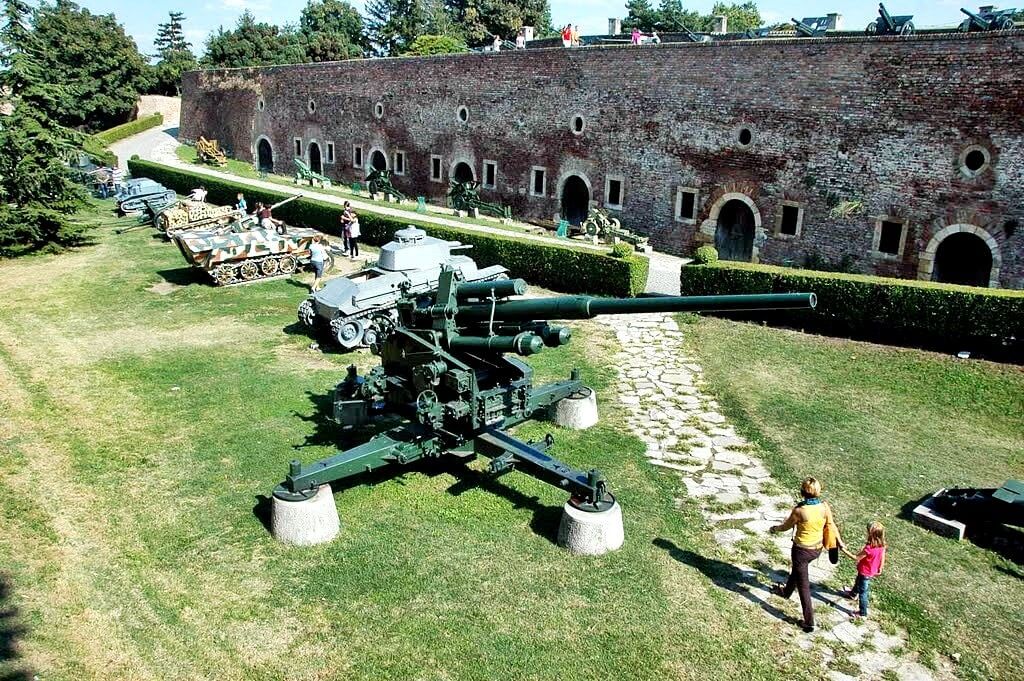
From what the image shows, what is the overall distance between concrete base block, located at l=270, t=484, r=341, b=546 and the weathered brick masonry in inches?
593

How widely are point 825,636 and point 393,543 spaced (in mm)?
3684

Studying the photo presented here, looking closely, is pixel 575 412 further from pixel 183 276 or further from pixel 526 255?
pixel 183 276

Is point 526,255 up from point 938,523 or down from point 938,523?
up

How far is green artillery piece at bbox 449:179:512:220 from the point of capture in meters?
26.2

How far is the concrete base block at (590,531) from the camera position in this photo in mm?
6840

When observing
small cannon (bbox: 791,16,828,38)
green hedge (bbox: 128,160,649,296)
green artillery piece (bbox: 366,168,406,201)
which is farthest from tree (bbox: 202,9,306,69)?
small cannon (bbox: 791,16,828,38)

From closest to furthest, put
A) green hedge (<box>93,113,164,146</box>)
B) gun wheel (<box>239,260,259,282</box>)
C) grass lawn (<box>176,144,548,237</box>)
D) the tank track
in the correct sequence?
the tank track
gun wheel (<box>239,260,259,282</box>)
grass lawn (<box>176,144,548,237</box>)
green hedge (<box>93,113,164,146</box>)

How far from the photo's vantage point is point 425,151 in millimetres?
29141

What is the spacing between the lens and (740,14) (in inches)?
2805

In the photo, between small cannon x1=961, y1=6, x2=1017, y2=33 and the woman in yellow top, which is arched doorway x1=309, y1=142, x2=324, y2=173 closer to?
small cannon x1=961, y1=6, x2=1017, y2=33

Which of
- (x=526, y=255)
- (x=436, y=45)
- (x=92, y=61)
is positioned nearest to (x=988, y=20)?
(x=526, y=255)

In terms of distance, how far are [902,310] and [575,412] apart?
671cm

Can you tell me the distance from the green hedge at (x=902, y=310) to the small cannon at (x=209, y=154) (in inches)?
1180

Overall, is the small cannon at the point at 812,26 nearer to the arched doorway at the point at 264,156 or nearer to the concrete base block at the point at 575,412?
the concrete base block at the point at 575,412
